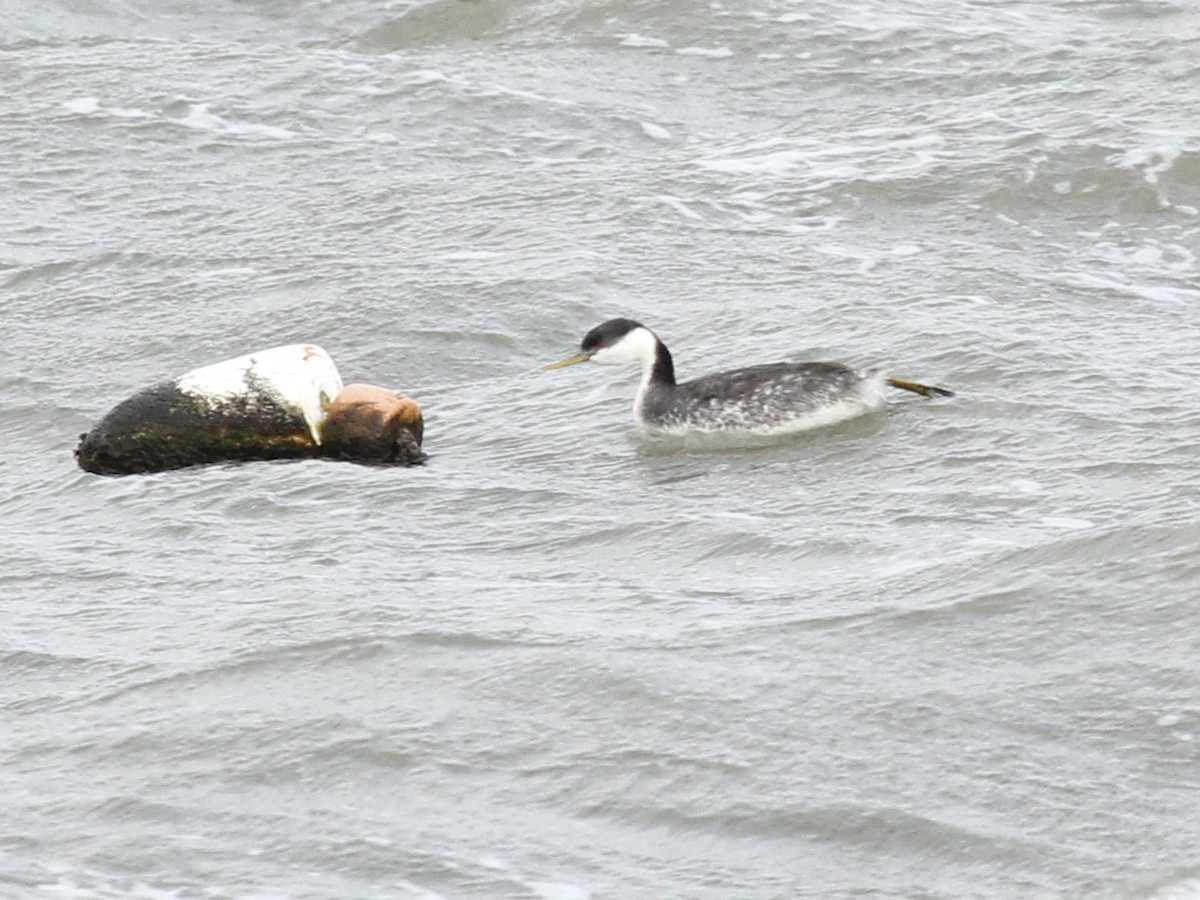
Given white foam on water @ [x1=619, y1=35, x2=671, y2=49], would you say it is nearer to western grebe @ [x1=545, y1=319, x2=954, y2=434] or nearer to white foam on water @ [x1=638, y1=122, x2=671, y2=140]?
white foam on water @ [x1=638, y1=122, x2=671, y2=140]

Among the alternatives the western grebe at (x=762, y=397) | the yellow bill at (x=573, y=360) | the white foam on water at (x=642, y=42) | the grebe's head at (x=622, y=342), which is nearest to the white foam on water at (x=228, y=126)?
the white foam on water at (x=642, y=42)

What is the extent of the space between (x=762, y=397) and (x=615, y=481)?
0.78m

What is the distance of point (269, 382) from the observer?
27.6 feet

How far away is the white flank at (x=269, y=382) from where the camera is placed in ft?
27.6

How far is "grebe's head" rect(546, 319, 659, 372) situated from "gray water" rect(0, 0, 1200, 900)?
Answer: 36cm

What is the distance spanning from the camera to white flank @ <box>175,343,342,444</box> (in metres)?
8.42

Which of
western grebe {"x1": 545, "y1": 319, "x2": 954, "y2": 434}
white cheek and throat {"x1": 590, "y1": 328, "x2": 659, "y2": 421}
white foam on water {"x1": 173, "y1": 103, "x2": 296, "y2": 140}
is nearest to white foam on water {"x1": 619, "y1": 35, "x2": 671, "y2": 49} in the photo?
white foam on water {"x1": 173, "y1": 103, "x2": 296, "y2": 140}

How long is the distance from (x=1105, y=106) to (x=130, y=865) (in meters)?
8.96

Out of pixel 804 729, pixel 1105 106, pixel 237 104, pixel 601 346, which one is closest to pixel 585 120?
pixel 237 104

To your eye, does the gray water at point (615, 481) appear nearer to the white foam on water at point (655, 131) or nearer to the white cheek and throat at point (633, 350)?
the white foam on water at point (655, 131)

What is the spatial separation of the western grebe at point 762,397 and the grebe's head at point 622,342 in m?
0.10

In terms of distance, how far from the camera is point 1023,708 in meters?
5.80

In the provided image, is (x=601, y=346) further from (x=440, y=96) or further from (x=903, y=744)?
(x=440, y=96)

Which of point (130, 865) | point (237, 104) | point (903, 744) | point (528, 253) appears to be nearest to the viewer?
point (130, 865)
